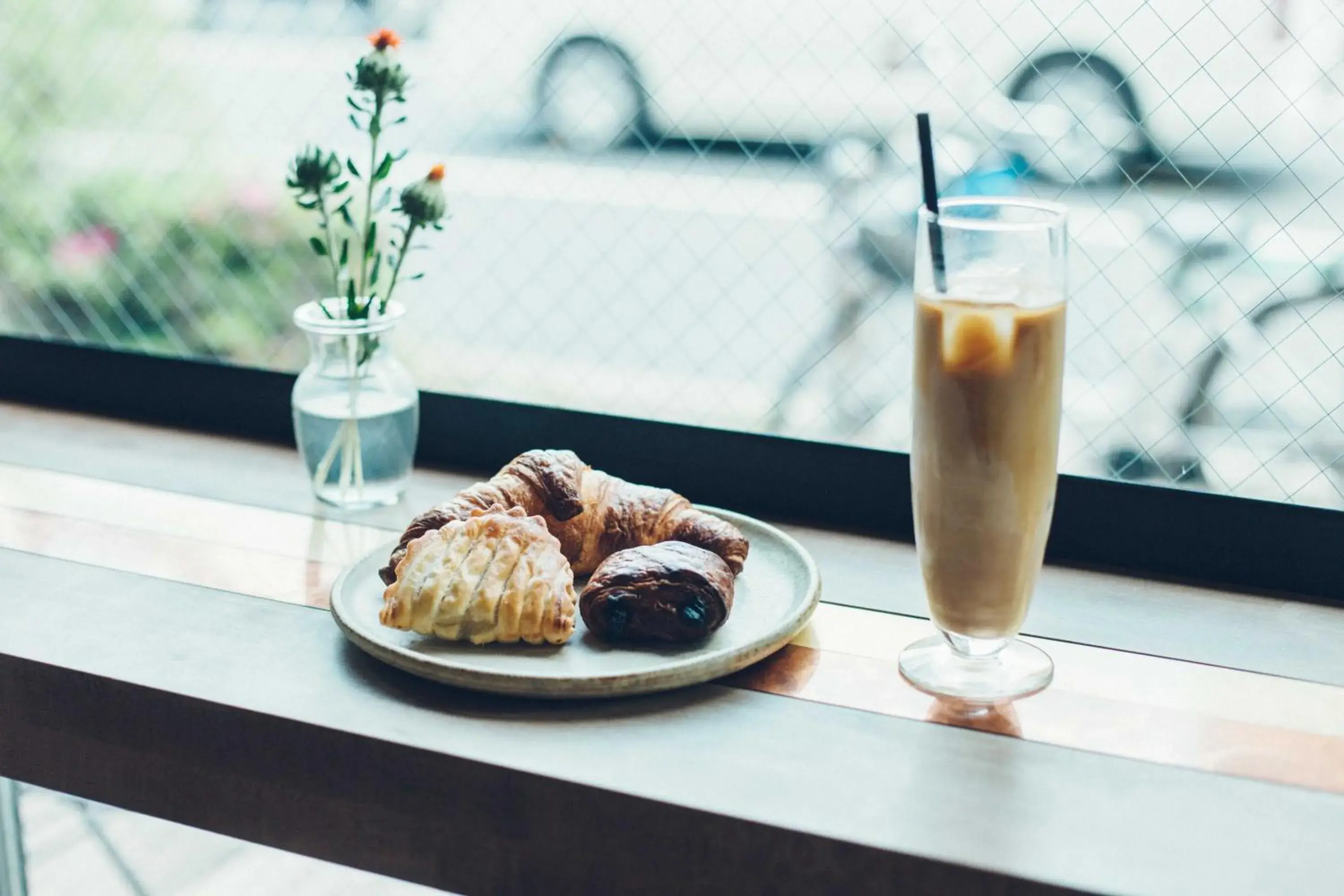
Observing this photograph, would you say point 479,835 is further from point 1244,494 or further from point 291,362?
point 291,362

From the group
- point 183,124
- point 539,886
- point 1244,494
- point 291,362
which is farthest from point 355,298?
point 1244,494

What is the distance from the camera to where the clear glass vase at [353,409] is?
3.81ft

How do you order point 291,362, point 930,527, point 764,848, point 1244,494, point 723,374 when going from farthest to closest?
point 291,362 → point 723,374 → point 1244,494 → point 930,527 → point 764,848

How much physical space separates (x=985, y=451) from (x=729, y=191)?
0.50 metres

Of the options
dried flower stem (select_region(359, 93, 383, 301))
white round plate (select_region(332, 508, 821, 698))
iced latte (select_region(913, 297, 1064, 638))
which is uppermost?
dried flower stem (select_region(359, 93, 383, 301))

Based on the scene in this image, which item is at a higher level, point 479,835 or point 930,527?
point 930,527

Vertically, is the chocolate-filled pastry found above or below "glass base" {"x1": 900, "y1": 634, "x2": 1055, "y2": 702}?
above

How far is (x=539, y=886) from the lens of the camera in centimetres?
77

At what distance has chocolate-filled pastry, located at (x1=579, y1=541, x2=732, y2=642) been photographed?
0.87 meters

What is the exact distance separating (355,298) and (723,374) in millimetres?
355

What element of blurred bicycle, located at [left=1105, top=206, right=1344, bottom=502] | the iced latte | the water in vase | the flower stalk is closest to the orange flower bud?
the flower stalk

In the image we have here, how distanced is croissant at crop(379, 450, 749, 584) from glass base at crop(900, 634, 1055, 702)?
157 millimetres

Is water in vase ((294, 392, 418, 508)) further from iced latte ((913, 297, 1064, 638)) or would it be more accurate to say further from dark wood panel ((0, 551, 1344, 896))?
iced latte ((913, 297, 1064, 638))

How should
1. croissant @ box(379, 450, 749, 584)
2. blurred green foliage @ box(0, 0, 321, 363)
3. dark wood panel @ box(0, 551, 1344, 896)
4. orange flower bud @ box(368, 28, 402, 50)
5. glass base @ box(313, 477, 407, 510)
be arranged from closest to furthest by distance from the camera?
dark wood panel @ box(0, 551, 1344, 896) < croissant @ box(379, 450, 749, 584) < orange flower bud @ box(368, 28, 402, 50) < glass base @ box(313, 477, 407, 510) < blurred green foliage @ box(0, 0, 321, 363)
